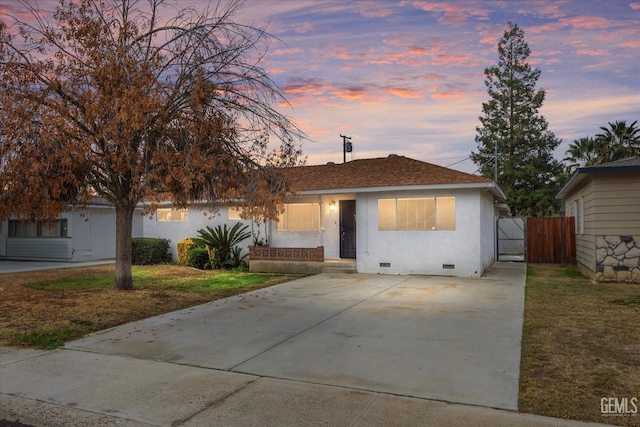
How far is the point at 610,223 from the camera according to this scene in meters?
12.4

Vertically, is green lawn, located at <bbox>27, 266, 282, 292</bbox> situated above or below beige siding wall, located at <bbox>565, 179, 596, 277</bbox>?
below

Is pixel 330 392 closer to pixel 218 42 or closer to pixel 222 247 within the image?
pixel 218 42

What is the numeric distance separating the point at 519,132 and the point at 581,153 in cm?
458

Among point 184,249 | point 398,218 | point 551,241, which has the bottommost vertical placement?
point 184,249

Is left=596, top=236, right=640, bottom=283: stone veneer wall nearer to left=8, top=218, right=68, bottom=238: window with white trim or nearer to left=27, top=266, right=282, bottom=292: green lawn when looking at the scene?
left=27, top=266, right=282, bottom=292: green lawn

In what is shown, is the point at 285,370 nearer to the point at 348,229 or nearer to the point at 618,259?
the point at 618,259

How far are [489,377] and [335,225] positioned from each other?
1201 cm

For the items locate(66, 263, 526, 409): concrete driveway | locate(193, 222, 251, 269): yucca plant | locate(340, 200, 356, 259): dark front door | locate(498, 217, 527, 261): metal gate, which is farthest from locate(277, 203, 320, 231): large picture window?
locate(498, 217, 527, 261): metal gate

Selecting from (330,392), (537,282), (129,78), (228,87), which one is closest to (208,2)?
(228,87)

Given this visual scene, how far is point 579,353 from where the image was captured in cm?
590

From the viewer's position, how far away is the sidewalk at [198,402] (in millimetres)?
3998

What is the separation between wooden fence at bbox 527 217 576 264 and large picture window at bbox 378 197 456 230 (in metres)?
7.70

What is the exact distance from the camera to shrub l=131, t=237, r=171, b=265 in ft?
62.0

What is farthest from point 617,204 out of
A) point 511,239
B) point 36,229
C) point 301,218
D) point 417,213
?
point 36,229
